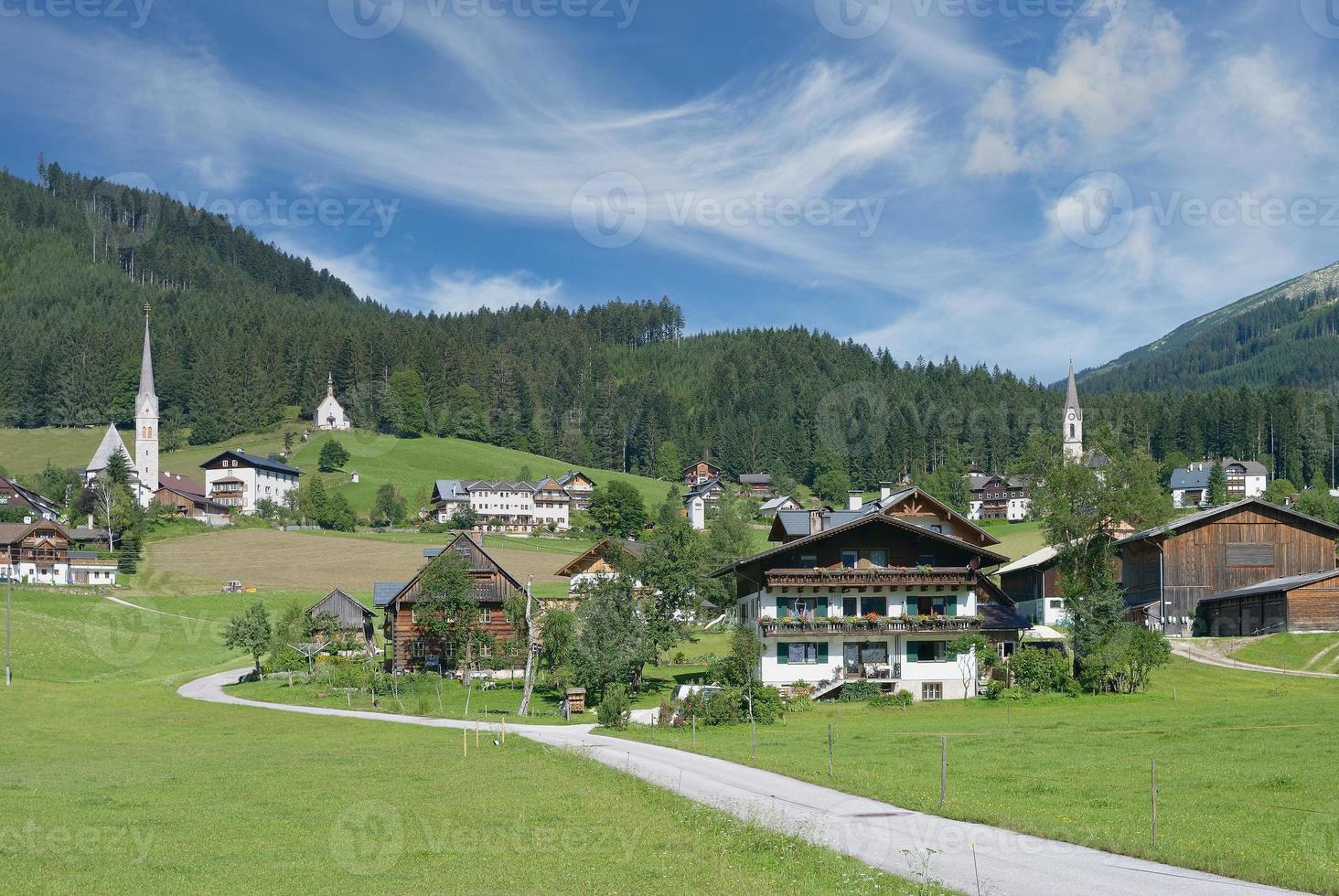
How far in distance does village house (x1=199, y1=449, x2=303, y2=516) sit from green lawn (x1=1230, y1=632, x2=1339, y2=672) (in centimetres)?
14153

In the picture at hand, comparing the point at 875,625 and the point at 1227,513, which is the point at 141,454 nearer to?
the point at 875,625

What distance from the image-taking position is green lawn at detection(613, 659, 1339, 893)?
19484 millimetres

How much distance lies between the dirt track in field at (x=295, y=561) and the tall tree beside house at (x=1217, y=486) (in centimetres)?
9726

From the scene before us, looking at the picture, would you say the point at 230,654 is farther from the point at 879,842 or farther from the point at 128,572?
the point at 879,842

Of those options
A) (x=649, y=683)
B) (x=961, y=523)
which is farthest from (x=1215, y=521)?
(x=649, y=683)

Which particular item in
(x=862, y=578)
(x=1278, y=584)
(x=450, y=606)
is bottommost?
(x=450, y=606)

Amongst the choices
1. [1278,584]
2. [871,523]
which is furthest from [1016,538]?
[871,523]

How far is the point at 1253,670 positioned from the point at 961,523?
18.3 meters

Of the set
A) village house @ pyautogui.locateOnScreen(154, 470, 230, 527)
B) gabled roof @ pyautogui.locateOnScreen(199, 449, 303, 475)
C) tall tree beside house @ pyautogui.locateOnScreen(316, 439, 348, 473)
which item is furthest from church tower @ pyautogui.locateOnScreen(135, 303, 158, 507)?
tall tree beside house @ pyautogui.locateOnScreen(316, 439, 348, 473)

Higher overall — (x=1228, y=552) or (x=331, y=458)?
(x=331, y=458)

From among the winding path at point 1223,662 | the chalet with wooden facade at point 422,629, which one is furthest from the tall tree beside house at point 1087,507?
the chalet with wooden facade at point 422,629

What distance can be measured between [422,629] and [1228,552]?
176ft

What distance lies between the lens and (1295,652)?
64000mm

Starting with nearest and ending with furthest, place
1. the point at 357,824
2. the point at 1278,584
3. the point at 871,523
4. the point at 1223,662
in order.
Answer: the point at 357,824 < the point at 871,523 < the point at 1223,662 < the point at 1278,584
